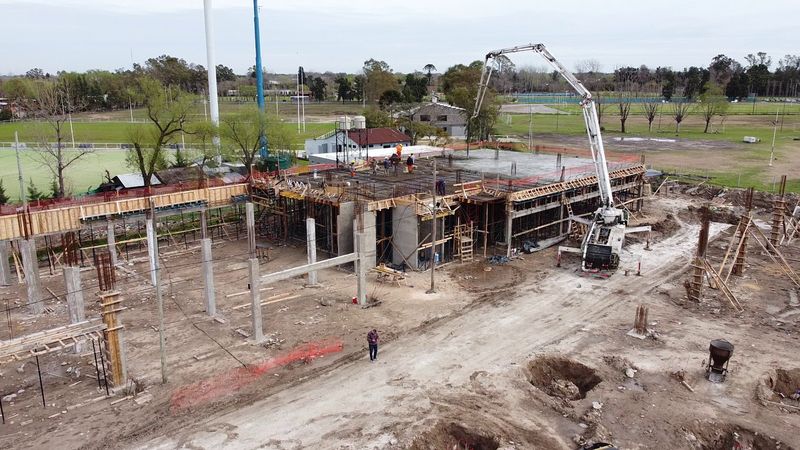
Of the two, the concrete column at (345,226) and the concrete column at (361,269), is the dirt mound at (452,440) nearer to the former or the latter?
the concrete column at (361,269)

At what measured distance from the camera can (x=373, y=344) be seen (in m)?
20.2

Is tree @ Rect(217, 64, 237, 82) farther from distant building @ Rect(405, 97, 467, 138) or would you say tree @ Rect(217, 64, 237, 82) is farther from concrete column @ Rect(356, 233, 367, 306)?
concrete column @ Rect(356, 233, 367, 306)

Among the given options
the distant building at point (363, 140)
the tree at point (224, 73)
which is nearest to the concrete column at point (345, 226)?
the distant building at point (363, 140)

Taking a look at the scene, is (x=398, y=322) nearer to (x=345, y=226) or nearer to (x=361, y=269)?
(x=361, y=269)

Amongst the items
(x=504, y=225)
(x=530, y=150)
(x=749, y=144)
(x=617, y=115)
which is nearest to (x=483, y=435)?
(x=504, y=225)

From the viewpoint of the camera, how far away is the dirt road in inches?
632

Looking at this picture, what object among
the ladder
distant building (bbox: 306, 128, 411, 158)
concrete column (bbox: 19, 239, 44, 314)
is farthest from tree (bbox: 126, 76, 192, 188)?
the ladder

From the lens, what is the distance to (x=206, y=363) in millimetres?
20219

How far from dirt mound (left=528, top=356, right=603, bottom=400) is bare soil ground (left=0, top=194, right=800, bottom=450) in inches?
2.3

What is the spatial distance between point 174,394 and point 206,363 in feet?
6.94

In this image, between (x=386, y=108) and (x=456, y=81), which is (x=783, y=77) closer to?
(x=456, y=81)

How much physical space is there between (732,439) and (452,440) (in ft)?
26.2

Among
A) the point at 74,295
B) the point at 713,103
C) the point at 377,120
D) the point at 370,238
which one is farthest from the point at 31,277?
the point at 713,103

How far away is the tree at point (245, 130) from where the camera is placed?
4406cm
